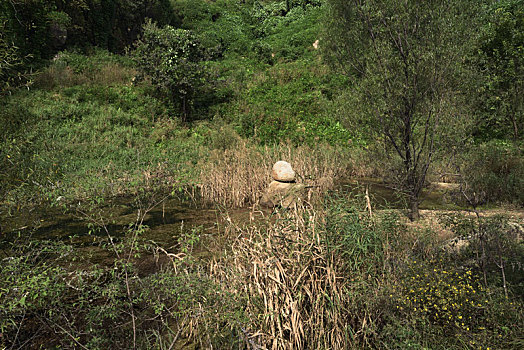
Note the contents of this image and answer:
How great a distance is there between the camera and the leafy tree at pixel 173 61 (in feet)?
55.1

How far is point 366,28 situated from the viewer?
24.0 feet

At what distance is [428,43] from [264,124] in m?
11.3

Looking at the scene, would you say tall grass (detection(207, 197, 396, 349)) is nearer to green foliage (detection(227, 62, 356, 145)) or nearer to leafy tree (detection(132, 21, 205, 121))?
green foliage (detection(227, 62, 356, 145))

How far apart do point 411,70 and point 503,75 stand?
9.97m

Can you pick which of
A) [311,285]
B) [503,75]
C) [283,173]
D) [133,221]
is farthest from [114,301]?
[503,75]

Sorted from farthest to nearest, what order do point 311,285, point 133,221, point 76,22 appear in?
point 76,22, point 133,221, point 311,285

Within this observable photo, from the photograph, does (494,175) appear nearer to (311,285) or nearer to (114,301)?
(311,285)

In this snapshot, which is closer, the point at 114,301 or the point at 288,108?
the point at 114,301

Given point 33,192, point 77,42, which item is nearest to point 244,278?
point 33,192

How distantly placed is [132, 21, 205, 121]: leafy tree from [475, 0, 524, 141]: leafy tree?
1359 centimetres

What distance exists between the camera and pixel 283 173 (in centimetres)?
861

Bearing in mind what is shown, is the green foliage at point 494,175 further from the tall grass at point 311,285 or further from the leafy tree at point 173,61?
the leafy tree at point 173,61

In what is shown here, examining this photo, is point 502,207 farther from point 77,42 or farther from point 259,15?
point 259,15

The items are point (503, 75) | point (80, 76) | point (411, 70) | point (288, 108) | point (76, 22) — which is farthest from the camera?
point (76, 22)
